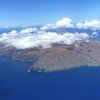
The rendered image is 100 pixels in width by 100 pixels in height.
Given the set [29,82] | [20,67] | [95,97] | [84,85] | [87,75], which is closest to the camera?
[95,97]

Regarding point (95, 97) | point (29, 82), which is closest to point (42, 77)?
point (29, 82)

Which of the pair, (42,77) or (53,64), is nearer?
(42,77)

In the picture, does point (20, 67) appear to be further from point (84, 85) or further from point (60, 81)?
point (84, 85)

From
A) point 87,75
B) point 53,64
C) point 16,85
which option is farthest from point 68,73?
point 16,85

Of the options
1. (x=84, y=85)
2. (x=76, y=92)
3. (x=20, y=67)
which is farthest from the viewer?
(x=20, y=67)

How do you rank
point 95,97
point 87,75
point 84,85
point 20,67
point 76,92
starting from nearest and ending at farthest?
point 95,97, point 76,92, point 84,85, point 87,75, point 20,67

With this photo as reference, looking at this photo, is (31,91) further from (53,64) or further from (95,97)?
(53,64)
